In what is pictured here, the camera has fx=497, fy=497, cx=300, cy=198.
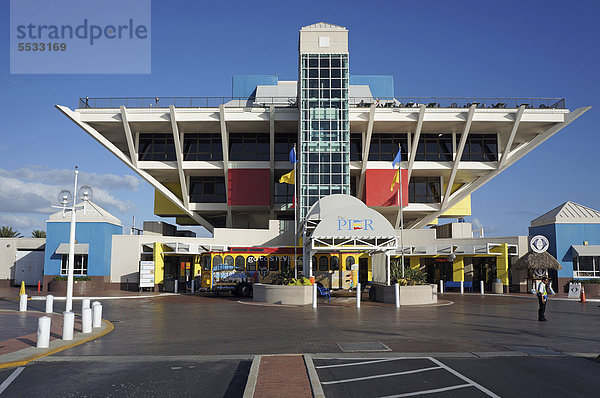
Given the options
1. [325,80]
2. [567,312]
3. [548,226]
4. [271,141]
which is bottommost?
[567,312]

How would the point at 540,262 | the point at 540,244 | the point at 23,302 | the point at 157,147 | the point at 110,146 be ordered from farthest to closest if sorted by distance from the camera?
the point at 157,147 < the point at 110,146 < the point at 540,244 < the point at 540,262 < the point at 23,302

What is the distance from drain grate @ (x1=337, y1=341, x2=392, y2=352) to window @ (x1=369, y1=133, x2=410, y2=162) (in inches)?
1398

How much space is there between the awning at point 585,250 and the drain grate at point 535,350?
2974 centimetres

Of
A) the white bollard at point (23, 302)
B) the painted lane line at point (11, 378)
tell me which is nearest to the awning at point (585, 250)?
the white bollard at point (23, 302)

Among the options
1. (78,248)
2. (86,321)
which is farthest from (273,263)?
(86,321)

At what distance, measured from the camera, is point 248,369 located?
10414 millimetres

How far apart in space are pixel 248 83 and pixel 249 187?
709 inches

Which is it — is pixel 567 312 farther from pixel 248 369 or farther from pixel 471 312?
pixel 248 369

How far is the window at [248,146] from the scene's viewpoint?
48.7 metres

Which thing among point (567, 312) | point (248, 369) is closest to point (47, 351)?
point (248, 369)

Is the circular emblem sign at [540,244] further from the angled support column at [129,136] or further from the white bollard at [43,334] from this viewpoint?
the white bollard at [43,334]

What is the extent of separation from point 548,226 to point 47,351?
128 feet

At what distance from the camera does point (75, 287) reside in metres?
38.0

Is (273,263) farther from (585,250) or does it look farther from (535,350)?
(535,350)
